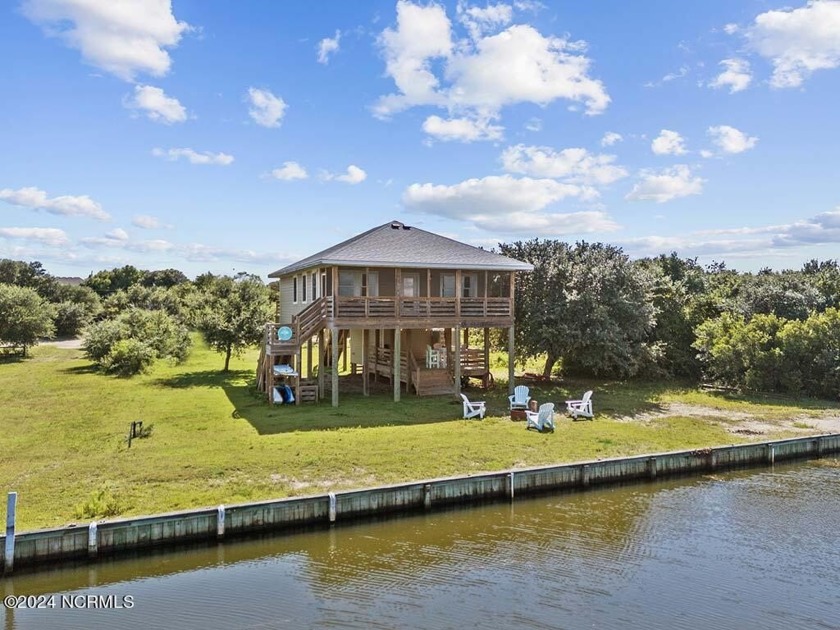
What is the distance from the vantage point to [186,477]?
1149cm

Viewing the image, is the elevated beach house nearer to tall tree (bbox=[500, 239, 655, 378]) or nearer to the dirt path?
tall tree (bbox=[500, 239, 655, 378])

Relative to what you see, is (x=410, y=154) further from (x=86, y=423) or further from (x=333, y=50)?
(x=86, y=423)

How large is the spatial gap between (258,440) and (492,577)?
809 centimetres

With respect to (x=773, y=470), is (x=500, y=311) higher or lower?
higher

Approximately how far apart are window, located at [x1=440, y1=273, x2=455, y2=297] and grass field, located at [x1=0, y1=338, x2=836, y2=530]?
4381 millimetres

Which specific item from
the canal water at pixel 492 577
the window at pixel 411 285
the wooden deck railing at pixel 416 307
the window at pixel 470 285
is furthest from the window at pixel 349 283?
the canal water at pixel 492 577

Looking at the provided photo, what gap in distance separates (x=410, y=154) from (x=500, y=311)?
1124cm

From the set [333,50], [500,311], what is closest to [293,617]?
[500,311]

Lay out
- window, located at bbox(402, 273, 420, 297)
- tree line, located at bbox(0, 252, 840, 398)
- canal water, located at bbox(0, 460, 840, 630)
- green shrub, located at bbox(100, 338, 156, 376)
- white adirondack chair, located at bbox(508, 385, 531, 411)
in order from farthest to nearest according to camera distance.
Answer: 1. green shrub, located at bbox(100, 338, 156, 376)
2. tree line, located at bbox(0, 252, 840, 398)
3. window, located at bbox(402, 273, 420, 297)
4. white adirondack chair, located at bbox(508, 385, 531, 411)
5. canal water, located at bbox(0, 460, 840, 630)

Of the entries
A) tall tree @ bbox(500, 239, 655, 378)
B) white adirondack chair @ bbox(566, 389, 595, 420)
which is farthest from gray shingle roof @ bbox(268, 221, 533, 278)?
white adirondack chair @ bbox(566, 389, 595, 420)

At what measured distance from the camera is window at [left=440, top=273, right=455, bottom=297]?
2362cm

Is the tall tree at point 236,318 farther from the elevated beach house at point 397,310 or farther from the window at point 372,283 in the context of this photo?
the window at point 372,283

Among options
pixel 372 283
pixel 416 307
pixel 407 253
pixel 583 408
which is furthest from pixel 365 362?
pixel 583 408

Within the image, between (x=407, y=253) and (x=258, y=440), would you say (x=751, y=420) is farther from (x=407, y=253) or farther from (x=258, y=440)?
(x=258, y=440)
